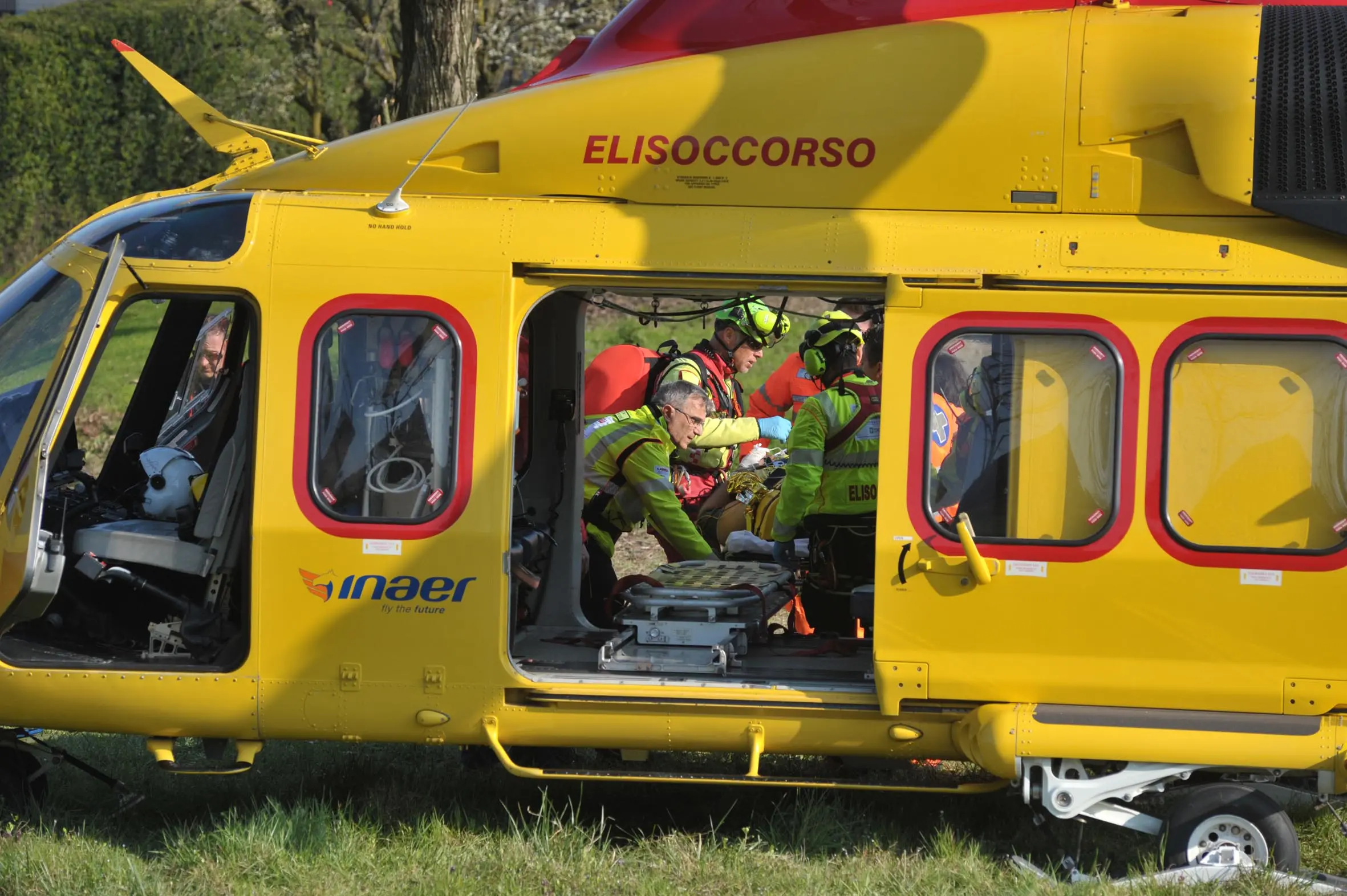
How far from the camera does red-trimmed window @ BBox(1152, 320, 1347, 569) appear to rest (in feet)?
17.1

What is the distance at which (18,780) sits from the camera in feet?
20.5

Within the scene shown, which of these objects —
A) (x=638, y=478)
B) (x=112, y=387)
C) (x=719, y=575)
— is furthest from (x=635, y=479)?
(x=112, y=387)

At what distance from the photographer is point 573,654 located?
650 cm

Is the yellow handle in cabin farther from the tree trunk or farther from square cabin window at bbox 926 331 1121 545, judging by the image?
the tree trunk

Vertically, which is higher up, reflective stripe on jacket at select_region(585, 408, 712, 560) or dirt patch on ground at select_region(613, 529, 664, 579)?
reflective stripe on jacket at select_region(585, 408, 712, 560)

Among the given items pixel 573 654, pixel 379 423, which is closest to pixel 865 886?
Answer: pixel 573 654

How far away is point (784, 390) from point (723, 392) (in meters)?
2.29

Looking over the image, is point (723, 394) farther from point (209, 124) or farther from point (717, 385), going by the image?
point (209, 124)

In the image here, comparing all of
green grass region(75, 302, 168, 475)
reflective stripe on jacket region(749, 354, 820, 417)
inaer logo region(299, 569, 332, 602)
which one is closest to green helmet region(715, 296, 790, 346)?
reflective stripe on jacket region(749, 354, 820, 417)

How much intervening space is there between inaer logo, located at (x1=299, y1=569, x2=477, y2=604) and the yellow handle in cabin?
6.18 ft

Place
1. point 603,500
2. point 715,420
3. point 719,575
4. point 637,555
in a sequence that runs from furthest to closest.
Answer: point 637,555 → point 715,420 → point 603,500 → point 719,575

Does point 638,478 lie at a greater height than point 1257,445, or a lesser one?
lesser

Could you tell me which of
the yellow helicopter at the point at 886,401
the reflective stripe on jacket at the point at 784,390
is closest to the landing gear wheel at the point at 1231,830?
the yellow helicopter at the point at 886,401

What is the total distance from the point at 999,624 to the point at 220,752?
3.05 metres
